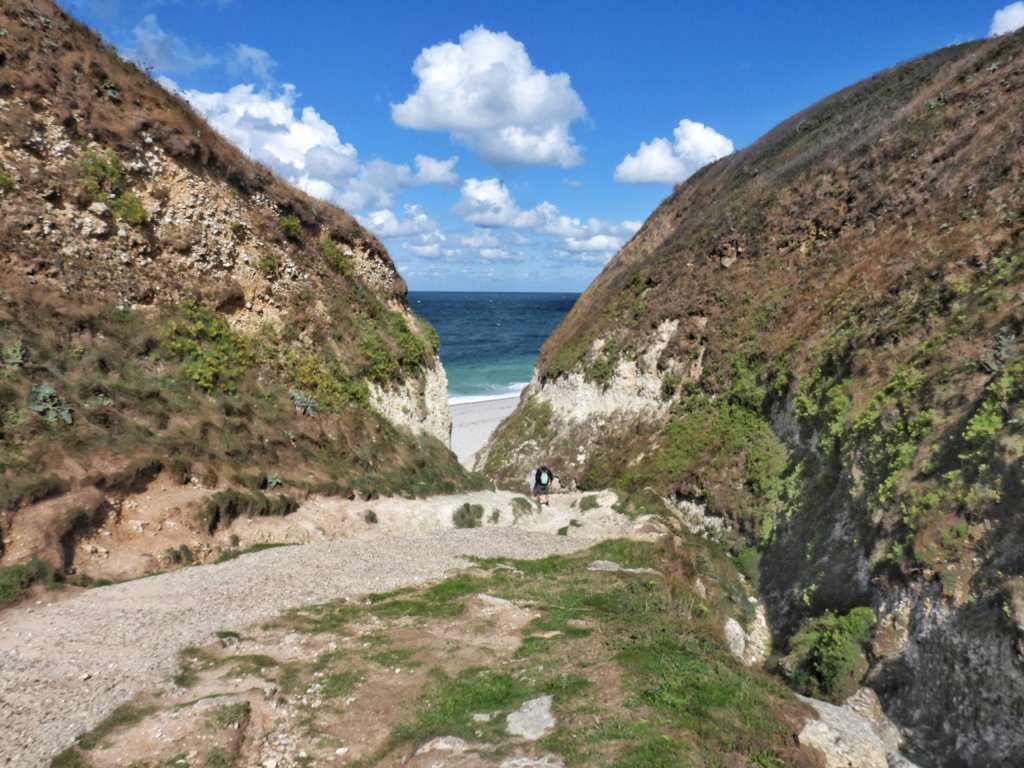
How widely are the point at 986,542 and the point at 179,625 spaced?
1638 cm

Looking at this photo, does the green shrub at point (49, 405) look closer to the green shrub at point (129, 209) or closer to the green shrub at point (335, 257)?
the green shrub at point (129, 209)

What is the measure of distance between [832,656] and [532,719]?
8.36 meters

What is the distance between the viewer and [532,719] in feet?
28.0

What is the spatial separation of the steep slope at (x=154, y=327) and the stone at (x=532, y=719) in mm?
10834

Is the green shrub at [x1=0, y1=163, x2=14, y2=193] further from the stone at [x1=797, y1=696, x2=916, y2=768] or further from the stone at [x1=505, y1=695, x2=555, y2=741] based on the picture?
the stone at [x1=797, y1=696, x2=916, y2=768]

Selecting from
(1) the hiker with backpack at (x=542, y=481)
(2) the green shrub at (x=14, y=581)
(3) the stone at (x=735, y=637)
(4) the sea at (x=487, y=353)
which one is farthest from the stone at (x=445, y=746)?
(4) the sea at (x=487, y=353)

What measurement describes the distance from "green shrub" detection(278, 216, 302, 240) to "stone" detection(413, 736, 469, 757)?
2332cm

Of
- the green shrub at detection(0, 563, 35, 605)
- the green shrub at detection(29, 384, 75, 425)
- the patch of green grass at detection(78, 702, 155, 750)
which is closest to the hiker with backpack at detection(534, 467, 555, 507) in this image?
the green shrub at detection(29, 384, 75, 425)

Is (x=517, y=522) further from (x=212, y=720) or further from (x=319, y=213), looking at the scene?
(x=319, y=213)

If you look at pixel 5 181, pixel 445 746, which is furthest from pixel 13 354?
pixel 445 746

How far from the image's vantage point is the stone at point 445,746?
7.78m

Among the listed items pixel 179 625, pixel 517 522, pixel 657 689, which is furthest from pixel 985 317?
pixel 179 625

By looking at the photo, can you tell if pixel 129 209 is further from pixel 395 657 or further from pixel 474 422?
pixel 474 422

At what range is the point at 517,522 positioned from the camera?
23.5 metres
